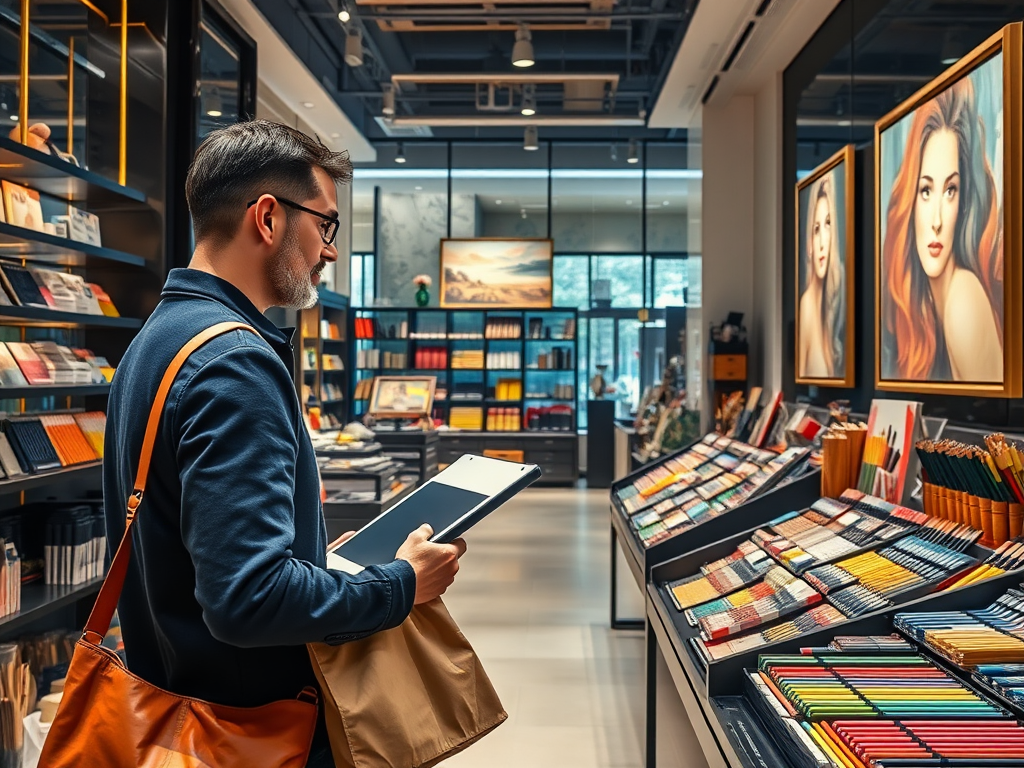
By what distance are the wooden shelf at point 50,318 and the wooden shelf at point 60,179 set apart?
1.92 feet

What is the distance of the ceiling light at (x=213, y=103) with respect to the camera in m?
5.21

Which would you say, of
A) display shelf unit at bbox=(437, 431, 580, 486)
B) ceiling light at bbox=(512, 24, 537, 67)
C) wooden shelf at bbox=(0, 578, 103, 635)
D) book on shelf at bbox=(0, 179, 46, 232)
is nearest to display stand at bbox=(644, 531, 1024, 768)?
wooden shelf at bbox=(0, 578, 103, 635)

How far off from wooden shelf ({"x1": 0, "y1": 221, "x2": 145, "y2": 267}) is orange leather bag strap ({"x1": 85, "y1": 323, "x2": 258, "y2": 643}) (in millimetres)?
2606

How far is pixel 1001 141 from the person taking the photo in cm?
294

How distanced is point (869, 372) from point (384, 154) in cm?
1020

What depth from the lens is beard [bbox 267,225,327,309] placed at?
1.39m

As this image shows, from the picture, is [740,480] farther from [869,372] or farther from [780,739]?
[780,739]

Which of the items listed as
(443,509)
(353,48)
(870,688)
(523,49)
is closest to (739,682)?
(870,688)

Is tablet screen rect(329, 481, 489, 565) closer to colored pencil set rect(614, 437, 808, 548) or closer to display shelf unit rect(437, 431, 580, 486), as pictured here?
colored pencil set rect(614, 437, 808, 548)

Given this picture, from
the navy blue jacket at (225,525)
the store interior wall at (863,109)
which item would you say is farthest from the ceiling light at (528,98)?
the navy blue jacket at (225,525)

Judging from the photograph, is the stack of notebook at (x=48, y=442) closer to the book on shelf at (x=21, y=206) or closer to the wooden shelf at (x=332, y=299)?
the book on shelf at (x=21, y=206)

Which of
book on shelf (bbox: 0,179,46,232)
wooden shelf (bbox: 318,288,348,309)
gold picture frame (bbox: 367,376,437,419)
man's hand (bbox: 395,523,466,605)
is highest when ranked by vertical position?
wooden shelf (bbox: 318,288,348,309)

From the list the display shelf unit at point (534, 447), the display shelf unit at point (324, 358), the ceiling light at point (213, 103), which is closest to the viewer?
the ceiling light at point (213, 103)

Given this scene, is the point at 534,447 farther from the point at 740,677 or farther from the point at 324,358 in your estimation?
the point at 740,677
